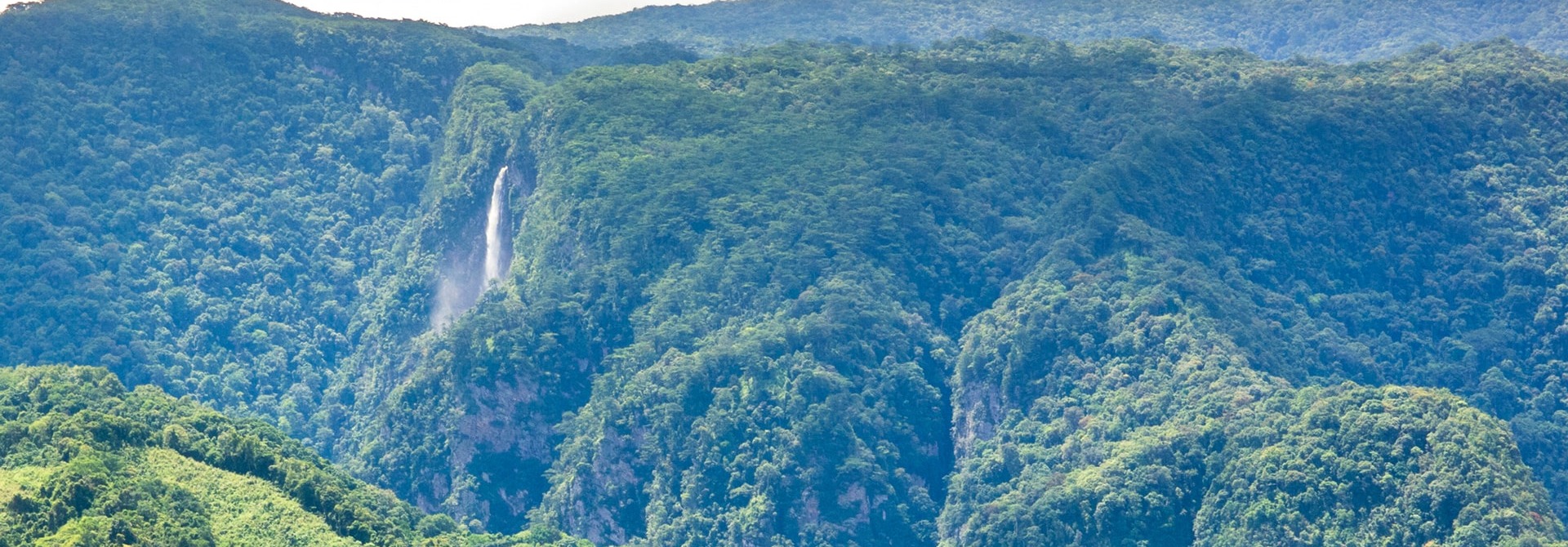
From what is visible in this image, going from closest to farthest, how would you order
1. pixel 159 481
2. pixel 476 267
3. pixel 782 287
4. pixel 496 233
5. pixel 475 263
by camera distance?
pixel 159 481
pixel 782 287
pixel 496 233
pixel 476 267
pixel 475 263

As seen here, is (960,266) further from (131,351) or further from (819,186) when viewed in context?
(131,351)

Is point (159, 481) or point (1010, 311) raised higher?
point (1010, 311)

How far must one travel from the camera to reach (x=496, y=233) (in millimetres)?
161500

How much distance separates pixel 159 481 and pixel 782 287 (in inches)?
1661

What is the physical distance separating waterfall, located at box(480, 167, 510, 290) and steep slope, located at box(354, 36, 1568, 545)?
2.30 m

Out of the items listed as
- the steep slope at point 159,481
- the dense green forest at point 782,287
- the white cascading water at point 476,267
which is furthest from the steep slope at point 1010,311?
the steep slope at point 159,481

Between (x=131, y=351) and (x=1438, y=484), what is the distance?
212 feet

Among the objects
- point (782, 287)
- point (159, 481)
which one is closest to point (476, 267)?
point (782, 287)

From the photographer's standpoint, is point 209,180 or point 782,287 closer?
point 782,287

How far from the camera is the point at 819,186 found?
14962cm

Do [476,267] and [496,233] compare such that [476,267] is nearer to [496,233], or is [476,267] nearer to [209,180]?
[496,233]

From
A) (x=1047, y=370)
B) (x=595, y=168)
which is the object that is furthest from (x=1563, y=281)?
(x=595, y=168)

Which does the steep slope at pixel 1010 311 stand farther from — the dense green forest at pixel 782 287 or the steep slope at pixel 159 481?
the steep slope at pixel 159 481

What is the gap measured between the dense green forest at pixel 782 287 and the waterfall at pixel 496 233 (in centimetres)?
27
